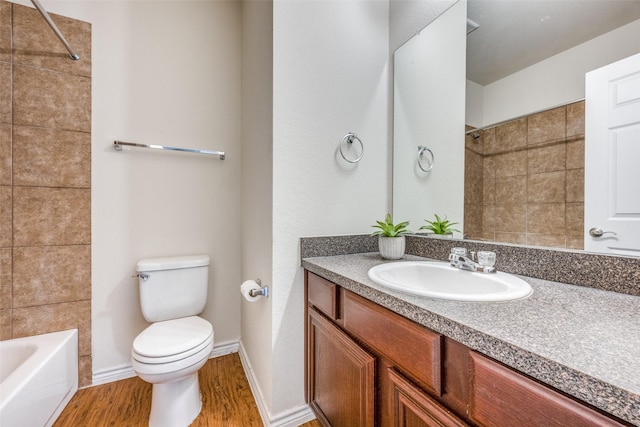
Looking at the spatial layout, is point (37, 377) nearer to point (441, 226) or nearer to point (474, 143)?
point (441, 226)

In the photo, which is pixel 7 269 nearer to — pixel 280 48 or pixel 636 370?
pixel 280 48

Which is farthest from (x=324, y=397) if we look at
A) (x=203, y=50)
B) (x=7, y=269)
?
(x=203, y=50)

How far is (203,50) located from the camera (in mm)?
1868

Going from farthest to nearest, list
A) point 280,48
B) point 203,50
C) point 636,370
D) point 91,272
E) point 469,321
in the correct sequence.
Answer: point 203,50
point 91,272
point 280,48
point 469,321
point 636,370

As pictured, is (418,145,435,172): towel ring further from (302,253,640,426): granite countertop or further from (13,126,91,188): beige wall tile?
(13,126,91,188): beige wall tile

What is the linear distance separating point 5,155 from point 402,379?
2.14 meters

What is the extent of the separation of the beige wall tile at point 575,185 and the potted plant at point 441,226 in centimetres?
43

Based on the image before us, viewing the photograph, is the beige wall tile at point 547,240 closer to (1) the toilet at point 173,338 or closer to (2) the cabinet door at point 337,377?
(2) the cabinet door at point 337,377

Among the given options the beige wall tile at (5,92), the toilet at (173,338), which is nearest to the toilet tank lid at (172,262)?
the toilet at (173,338)

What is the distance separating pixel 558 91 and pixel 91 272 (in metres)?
2.40

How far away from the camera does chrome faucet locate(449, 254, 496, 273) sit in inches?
35.4

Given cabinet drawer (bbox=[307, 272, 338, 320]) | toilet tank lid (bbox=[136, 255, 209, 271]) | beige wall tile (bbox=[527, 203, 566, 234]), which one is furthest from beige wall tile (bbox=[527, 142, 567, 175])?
toilet tank lid (bbox=[136, 255, 209, 271])

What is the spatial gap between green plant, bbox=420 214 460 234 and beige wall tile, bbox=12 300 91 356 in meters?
2.00

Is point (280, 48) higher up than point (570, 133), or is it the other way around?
point (280, 48)
